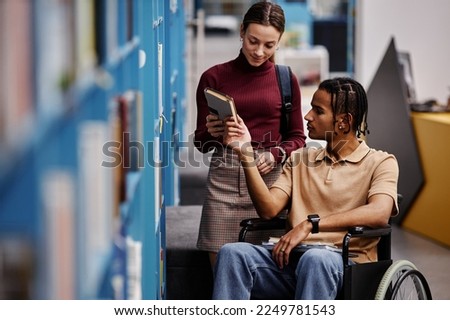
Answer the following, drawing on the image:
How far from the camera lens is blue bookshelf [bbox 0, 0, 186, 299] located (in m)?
1.09

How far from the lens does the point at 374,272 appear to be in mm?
2617

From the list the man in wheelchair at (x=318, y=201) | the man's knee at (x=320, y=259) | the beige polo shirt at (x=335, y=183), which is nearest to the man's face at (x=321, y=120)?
the man in wheelchair at (x=318, y=201)

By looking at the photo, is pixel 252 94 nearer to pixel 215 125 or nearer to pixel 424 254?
pixel 215 125

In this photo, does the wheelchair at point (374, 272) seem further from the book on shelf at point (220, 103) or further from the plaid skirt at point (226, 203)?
the book on shelf at point (220, 103)

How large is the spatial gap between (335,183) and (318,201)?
7 cm

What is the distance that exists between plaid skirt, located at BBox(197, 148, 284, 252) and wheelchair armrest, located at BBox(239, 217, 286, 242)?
103 millimetres

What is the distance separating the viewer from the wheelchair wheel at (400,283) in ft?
8.23

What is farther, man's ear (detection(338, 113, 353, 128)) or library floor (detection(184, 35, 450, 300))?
library floor (detection(184, 35, 450, 300))

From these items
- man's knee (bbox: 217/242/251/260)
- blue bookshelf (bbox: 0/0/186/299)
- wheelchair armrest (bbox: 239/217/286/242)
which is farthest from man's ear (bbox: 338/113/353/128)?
blue bookshelf (bbox: 0/0/186/299)

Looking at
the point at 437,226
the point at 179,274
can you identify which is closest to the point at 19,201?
the point at 179,274

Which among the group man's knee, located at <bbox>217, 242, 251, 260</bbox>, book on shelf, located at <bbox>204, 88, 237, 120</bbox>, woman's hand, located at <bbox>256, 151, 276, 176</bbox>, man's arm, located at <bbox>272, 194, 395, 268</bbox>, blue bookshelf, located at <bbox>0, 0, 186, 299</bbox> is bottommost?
man's knee, located at <bbox>217, 242, 251, 260</bbox>

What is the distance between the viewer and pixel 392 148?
5238 mm

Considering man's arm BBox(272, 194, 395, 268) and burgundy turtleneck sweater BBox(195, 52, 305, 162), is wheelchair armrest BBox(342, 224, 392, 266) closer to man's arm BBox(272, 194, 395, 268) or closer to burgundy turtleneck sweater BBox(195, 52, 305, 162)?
man's arm BBox(272, 194, 395, 268)

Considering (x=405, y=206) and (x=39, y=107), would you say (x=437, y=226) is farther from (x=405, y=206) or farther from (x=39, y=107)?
(x=39, y=107)
